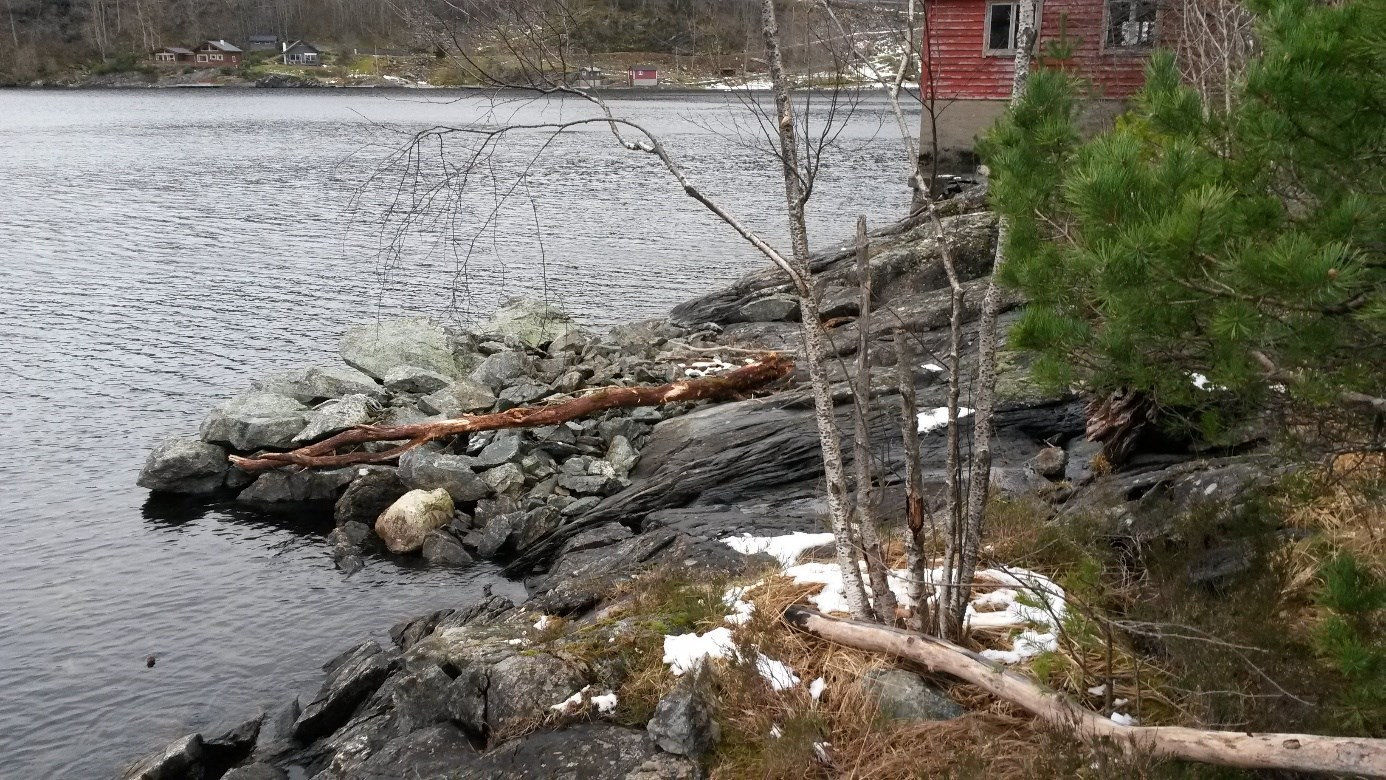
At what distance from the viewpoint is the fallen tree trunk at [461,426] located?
1580 cm

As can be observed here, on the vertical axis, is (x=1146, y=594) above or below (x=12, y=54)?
below

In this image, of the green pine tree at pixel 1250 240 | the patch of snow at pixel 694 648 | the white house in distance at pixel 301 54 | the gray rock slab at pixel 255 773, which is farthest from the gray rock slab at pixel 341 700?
the white house in distance at pixel 301 54

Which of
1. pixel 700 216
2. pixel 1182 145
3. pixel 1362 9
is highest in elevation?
pixel 1362 9

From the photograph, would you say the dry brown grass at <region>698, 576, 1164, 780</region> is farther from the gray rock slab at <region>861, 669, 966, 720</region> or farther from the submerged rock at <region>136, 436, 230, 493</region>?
the submerged rock at <region>136, 436, 230, 493</region>

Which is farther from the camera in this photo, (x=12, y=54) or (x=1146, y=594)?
(x=12, y=54)

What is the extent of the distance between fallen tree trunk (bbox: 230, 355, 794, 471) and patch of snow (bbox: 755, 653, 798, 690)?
9562mm

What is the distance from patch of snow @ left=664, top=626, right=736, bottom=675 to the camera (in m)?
6.91

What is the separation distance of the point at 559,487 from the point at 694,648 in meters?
7.82

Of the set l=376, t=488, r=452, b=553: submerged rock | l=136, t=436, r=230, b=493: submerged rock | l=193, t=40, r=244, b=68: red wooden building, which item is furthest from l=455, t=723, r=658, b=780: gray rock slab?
l=193, t=40, r=244, b=68: red wooden building

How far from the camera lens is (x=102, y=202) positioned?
41.7 meters

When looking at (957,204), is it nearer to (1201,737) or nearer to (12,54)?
(1201,737)

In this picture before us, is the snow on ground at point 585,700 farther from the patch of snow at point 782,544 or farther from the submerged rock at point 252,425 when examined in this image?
the submerged rock at point 252,425

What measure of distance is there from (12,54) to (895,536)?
134m

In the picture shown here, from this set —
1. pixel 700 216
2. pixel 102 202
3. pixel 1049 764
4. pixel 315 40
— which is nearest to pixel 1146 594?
pixel 1049 764
